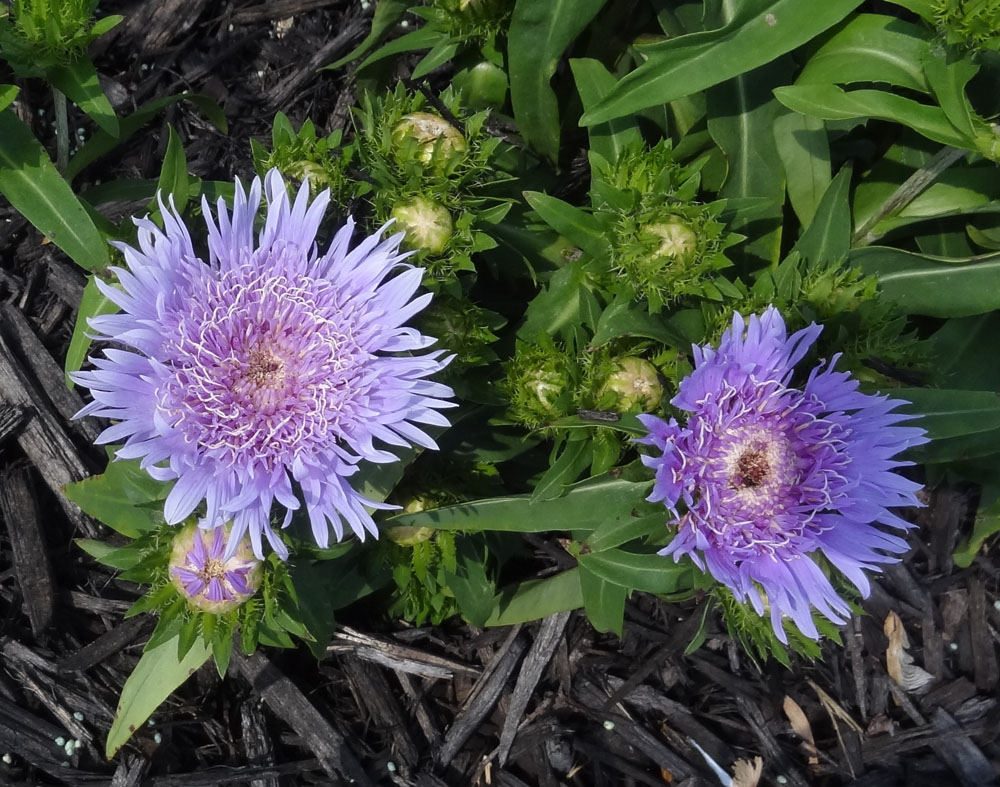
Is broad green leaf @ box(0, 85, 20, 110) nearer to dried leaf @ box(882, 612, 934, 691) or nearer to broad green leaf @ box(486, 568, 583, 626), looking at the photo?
broad green leaf @ box(486, 568, 583, 626)

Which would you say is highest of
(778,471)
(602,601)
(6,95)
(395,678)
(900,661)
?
(6,95)

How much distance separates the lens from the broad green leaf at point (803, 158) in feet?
8.41

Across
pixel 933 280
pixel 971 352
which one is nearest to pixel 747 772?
pixel 971 352

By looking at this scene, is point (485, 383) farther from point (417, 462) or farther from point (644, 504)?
point (644, 504)

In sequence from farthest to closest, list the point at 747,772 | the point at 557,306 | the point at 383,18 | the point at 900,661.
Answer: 1. the point at 900,661
2. the point at 747,772
3. the point at 383,18
4. the point at 557,306

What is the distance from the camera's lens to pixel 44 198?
2252mm

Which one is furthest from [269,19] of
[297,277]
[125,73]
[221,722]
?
[221,722]

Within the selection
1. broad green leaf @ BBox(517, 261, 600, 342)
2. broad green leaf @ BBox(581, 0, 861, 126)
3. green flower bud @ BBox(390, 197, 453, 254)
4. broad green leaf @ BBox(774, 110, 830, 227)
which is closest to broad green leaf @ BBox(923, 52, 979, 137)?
broad green leaf @ BBox(581, 0, 861, 126)

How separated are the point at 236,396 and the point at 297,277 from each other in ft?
1.13

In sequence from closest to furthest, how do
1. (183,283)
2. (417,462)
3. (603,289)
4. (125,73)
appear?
(183,283)
(603,289)
(417,462)
(125,73)

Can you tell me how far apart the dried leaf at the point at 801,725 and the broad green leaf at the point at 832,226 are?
1.74m

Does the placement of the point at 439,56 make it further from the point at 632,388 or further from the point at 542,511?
the point at 542,511

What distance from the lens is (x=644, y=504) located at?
7.08 ft

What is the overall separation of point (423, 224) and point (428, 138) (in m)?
0.27
